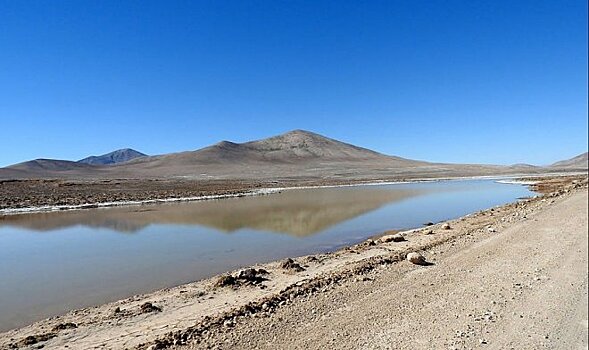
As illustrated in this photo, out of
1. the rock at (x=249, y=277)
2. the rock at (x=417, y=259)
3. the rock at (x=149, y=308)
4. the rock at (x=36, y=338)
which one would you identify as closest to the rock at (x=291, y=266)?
the rock at (x=249, y=277)

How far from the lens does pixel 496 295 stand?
700cm

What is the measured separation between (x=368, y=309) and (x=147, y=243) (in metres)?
12.0

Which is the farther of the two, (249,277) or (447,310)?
(249,277)

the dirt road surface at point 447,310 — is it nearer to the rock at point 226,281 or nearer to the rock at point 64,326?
the rock at point 226,281

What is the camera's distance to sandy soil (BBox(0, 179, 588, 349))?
5.68 meters

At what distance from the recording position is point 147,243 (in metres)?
16.5

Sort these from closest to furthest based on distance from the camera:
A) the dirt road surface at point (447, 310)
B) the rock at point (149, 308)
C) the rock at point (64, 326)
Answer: the dirt road surface at point (447, 310)
the rock at point (64, 326)
the rock at point (149, 308)

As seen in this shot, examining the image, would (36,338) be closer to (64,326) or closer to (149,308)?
(64,326)

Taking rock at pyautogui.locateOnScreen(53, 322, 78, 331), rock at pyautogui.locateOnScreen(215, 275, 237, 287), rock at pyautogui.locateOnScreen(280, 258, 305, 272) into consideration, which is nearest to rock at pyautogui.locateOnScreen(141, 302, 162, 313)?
rock at pyautogui.locateOnScreen(53, 322, 78, 331)

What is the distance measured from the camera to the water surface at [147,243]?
10.1 metres

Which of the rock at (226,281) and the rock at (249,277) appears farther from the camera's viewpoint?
the rock at (249,277)

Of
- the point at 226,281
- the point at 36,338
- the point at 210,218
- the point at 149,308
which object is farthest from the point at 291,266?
the point at 210,218

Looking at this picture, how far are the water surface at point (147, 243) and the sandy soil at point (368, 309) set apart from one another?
69.5 inches

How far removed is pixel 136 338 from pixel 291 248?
339 inches
